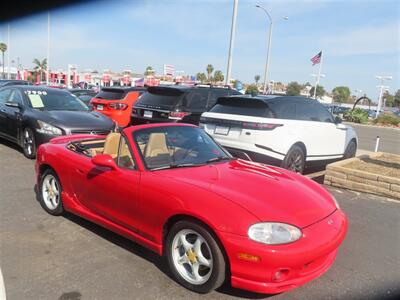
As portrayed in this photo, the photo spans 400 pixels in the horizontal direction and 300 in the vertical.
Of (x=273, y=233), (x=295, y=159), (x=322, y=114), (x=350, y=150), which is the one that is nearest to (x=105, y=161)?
(x=273, y=233)

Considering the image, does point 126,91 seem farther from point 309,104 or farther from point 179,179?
point 179,179

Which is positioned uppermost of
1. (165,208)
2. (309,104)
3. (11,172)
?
(309,104)

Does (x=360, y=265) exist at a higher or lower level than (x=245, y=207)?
lower

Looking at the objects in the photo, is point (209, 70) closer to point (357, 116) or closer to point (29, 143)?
point (357, 116)

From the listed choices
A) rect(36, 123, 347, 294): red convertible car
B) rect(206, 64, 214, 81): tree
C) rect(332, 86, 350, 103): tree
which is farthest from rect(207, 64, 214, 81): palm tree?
rect(36, 123, 347, 294): red convertible car

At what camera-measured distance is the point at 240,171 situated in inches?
159

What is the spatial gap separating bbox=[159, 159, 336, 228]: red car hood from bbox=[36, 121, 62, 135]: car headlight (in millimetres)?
4592

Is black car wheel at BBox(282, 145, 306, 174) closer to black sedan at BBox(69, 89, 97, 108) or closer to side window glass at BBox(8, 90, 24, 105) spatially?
side window glass at BBox(8, 90, 24, 105)

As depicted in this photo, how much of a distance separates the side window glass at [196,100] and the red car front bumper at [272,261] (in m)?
6.90

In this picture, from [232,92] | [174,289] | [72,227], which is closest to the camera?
[174,289]

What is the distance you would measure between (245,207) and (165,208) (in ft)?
2.37

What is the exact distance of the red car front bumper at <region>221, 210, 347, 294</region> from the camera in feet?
9.57

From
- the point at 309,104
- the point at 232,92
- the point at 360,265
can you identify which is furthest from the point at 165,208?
the point at 232,92

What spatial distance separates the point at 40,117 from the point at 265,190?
597cm
